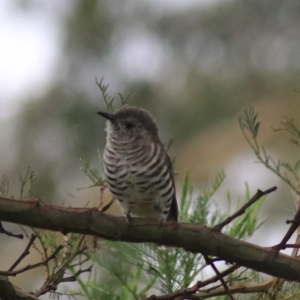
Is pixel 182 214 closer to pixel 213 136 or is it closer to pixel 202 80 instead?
pixel 213 136

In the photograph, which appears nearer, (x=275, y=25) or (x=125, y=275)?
(x=125, y=275)

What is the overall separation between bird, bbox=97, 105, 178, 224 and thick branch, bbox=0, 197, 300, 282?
0.74 metres

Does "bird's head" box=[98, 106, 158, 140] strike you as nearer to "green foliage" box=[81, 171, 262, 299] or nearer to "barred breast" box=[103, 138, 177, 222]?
"barred breast" box=[103, 138, 177, 222]

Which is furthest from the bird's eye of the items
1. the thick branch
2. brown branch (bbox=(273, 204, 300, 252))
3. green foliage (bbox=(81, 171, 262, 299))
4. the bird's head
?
brown branch (bbox=(273, 204, 300, 252))

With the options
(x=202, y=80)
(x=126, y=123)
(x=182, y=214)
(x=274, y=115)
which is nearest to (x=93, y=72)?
(x=202, y=80)

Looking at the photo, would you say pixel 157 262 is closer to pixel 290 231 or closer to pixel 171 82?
pixel 290 231

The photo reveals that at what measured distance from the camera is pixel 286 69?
494cm

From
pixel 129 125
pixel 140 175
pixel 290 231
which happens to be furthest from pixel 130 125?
pixel 290 231

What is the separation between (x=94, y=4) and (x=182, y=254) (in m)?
3.99

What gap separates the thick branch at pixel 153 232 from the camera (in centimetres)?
134

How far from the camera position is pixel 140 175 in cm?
225

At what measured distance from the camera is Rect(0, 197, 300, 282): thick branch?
1.34 meters

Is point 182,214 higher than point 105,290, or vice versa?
point 182,214

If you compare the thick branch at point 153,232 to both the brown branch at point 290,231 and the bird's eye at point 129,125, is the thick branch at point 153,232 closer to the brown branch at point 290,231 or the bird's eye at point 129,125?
the brown branch at point 290,231
